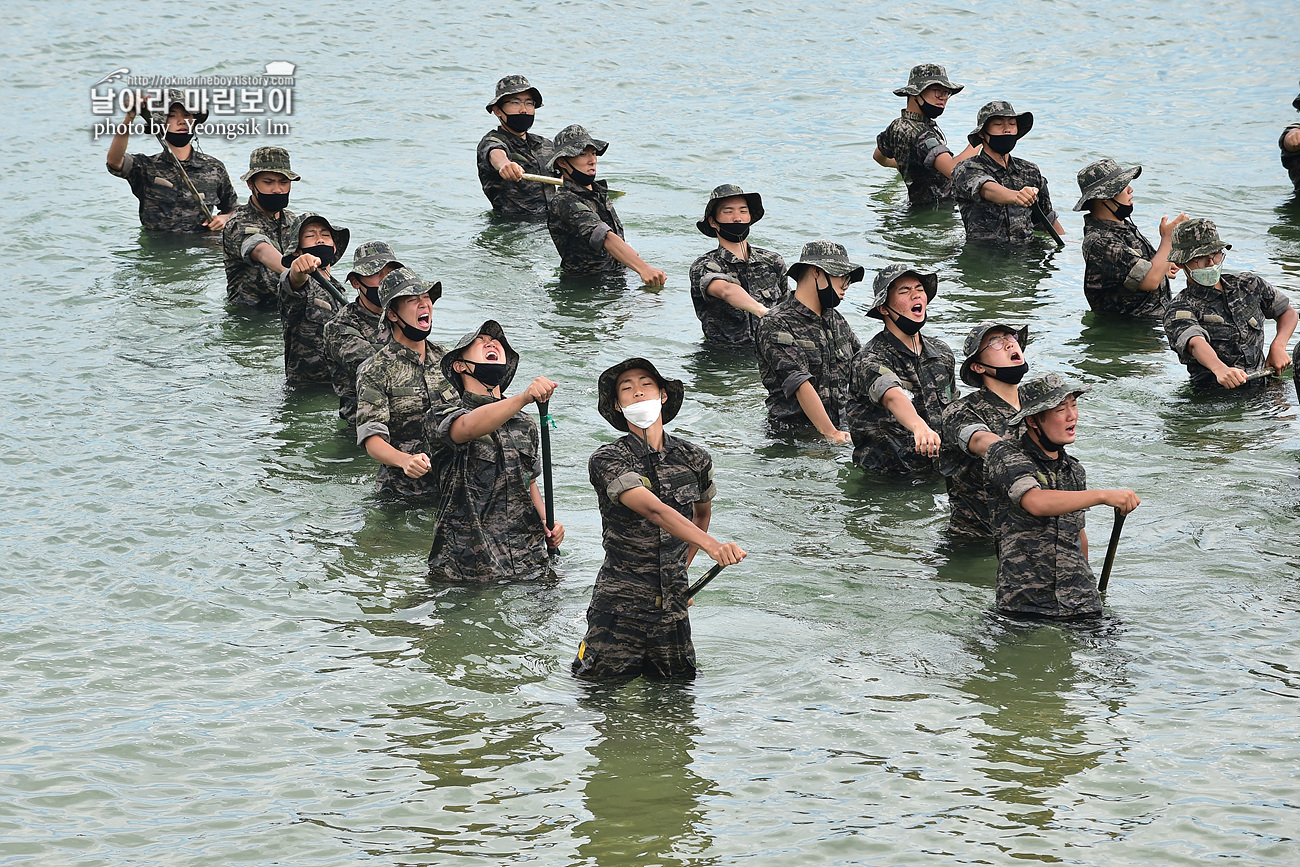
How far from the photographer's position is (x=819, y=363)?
42.9ft

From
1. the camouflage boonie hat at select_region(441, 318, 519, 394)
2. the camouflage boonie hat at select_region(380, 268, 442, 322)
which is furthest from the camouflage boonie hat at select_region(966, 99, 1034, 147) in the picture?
the camouflage boonie hat at select_region(441, 318, 519, 394)

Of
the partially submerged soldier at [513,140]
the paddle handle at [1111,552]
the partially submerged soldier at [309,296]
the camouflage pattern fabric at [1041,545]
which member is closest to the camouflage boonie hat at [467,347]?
the camouflage pattern fabric at [1041,545]

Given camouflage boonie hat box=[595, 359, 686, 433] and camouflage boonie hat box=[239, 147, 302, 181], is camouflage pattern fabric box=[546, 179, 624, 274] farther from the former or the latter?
camouflage boonie hat box=[595, 359, 686, 433]

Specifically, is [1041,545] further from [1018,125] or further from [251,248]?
[251,248]

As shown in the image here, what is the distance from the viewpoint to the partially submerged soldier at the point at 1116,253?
1538 cm

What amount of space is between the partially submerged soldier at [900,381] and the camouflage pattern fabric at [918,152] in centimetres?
789

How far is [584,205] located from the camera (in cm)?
1733

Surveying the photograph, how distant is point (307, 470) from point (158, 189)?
835 centimetres

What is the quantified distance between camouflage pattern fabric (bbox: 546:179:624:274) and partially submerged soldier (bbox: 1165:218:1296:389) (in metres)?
6.69

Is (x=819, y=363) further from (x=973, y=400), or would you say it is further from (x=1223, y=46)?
(x=1223, y=46)

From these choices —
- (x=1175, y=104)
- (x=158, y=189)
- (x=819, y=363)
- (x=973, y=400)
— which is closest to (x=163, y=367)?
(x=158, y=189)

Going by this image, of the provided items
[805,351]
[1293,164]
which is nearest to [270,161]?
[805,351]

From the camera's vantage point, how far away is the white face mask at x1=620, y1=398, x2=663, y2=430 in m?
8.68

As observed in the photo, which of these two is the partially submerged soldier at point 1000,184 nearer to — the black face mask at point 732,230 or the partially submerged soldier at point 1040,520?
the black face mask at point 732,230
